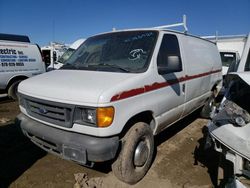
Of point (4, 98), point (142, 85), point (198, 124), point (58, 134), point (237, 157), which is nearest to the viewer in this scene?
point (237, 157)

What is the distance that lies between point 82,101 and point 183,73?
2328 mm

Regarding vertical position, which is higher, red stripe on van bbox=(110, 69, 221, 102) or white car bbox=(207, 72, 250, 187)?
red stripe on van bbox=(110, 69, 221, 102)

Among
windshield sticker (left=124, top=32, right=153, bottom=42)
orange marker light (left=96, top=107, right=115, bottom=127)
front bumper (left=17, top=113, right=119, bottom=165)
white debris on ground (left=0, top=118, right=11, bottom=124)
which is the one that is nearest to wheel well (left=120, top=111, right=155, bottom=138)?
front bumper (left=17, top=113, right=119, bottom=165)

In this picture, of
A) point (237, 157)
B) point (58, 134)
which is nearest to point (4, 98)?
point (58, 134)

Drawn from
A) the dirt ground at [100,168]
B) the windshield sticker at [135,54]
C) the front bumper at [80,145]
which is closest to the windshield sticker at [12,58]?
the dirt ground at [100,168]

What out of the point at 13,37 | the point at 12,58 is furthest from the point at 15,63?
the point at 13,37

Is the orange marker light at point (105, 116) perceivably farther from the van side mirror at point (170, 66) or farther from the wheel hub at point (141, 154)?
the van side mirror at point (170, 66)

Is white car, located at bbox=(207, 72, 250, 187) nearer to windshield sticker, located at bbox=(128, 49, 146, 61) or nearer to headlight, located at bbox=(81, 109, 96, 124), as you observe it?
windshield sticker, located at bbox=(128, 49, 146, 61)

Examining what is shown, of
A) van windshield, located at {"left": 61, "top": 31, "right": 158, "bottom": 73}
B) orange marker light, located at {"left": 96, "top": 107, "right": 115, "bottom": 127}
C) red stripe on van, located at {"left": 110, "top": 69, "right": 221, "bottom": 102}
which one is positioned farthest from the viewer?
van windshield, located at {"left": 61, "top": 31, "right": 158, "bottom": 73}

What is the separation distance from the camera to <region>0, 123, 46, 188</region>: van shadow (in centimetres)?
347

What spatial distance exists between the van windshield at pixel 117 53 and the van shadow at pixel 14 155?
5.14 ft

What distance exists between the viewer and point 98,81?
304cm

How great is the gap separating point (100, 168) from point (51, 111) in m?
1.34

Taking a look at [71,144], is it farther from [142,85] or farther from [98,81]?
[142,85]
